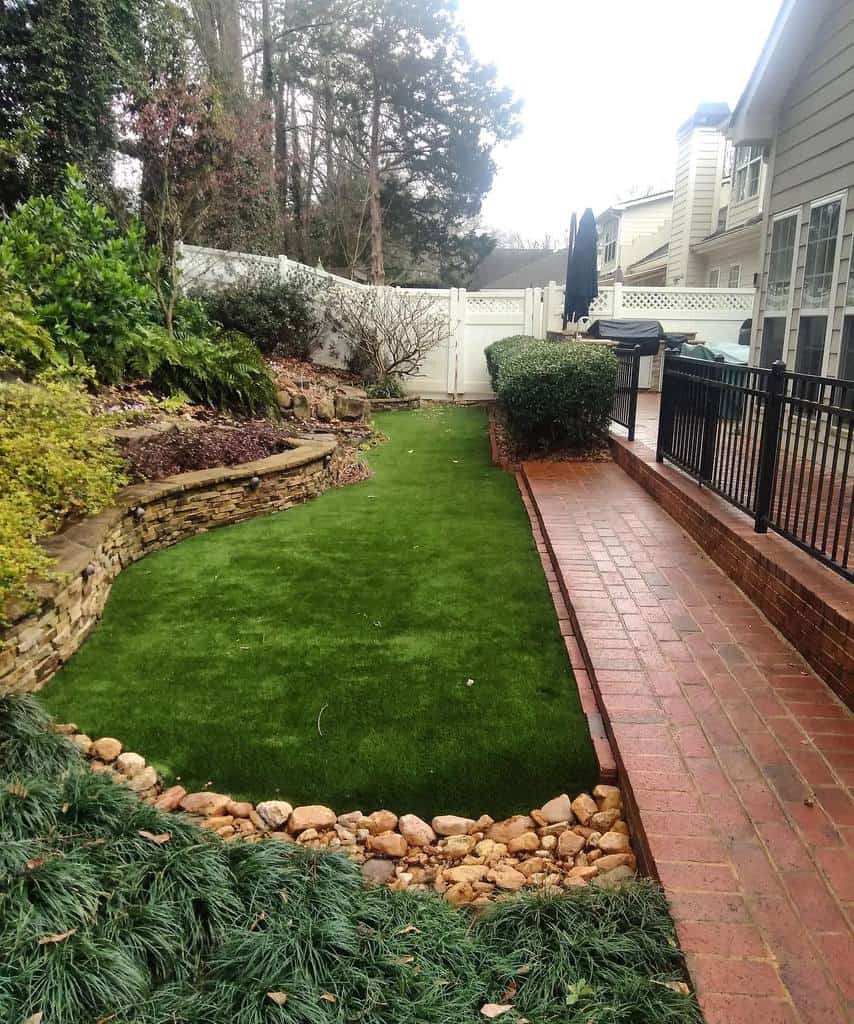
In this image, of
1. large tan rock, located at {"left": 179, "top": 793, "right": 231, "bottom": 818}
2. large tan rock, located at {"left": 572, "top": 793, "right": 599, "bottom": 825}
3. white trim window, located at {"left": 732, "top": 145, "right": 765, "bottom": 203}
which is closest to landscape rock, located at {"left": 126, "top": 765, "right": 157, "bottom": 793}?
large tan rock, located at {"left": 179, "top": 793, "right": 231, "bottom": 818}

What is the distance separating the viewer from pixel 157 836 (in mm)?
2430

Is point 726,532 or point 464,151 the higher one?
point 464,151

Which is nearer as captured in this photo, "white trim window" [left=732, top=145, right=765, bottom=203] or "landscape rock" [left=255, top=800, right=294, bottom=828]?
"landscape rock" [left=255, top=800, right=294, bottom=828]

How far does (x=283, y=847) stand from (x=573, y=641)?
2.09 meters

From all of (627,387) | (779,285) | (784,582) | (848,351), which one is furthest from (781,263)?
(784,582)

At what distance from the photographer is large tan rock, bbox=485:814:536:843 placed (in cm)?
271

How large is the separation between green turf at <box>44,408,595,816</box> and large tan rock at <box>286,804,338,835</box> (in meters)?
0.08

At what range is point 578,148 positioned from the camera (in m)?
35.1

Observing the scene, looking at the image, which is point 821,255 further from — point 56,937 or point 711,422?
point 56,937

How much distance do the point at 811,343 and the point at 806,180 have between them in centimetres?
145

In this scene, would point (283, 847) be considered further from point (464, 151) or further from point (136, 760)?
point (464, 151)

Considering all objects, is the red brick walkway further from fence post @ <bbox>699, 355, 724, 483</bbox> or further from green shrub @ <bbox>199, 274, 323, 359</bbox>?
green shrub @ <bbox>199, 274, 323, 359</bbox>

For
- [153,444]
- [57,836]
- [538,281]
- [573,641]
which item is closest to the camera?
[57,836]

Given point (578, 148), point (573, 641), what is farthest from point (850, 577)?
point (578, 148)
